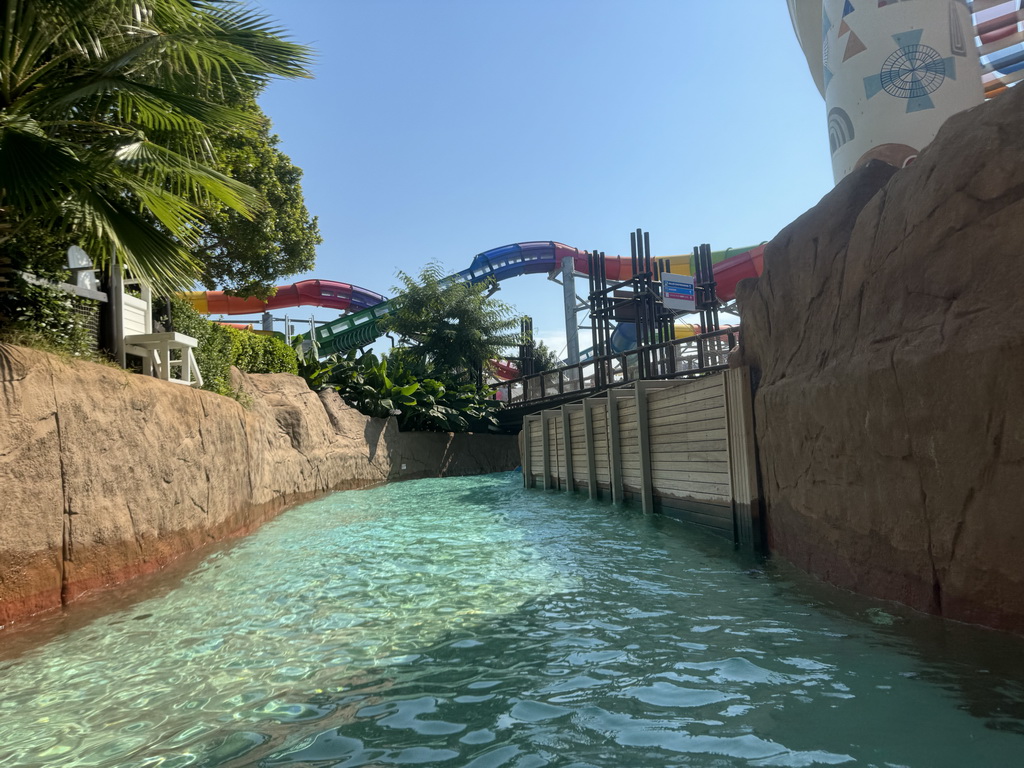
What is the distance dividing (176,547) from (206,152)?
4.04m

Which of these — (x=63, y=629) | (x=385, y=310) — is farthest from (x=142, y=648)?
(x=385, y=310)

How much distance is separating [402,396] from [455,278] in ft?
34.0

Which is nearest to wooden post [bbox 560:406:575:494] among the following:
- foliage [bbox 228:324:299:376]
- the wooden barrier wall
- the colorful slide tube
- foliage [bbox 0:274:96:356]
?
the wooden barrier wall

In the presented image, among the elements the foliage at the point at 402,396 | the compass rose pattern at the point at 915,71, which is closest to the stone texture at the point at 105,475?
the compass rose pattern at the point at 915,71

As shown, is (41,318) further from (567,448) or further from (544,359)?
(544,359)

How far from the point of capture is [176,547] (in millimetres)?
7000

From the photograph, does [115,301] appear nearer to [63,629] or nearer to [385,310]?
[63,629]

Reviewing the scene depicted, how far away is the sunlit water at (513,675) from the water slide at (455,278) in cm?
2539

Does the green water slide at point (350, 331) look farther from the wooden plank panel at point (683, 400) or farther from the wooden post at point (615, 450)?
the wooden plank panel at point (683, 400)

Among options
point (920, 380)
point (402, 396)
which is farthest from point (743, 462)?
point (402, 396)

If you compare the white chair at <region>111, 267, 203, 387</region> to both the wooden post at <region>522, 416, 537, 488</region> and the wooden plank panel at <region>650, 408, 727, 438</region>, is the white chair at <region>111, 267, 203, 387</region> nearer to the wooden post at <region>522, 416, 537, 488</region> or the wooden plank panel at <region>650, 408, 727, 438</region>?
the wooden plank panel at <region>650, 408, 727, 438</region>

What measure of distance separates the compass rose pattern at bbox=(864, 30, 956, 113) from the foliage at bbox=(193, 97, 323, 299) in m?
10.4

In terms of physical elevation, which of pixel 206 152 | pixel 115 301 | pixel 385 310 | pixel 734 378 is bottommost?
pixel 734 378

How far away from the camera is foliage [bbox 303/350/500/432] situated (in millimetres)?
21062
